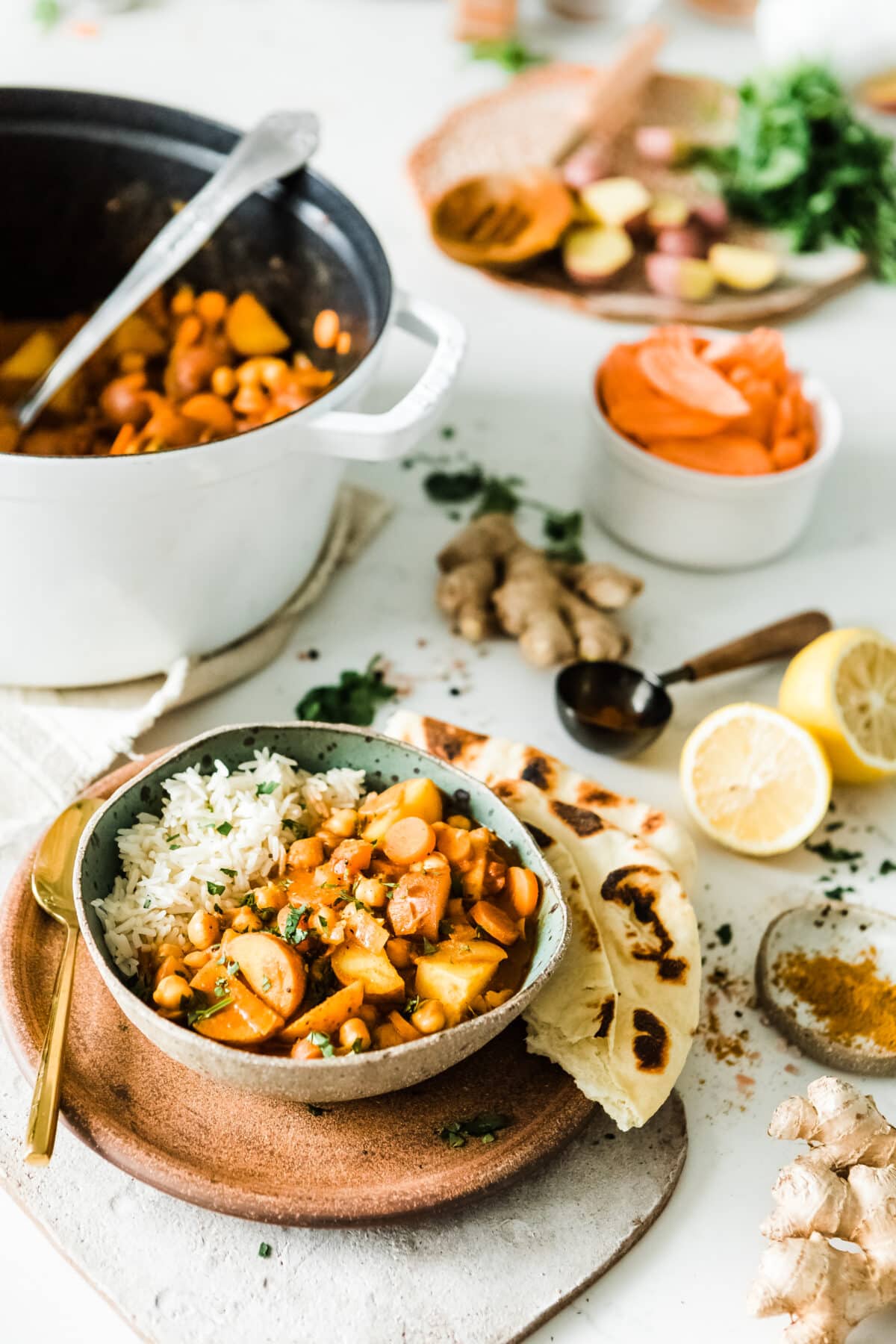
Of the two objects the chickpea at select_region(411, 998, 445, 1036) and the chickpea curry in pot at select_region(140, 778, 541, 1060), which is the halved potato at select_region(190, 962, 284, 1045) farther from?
the chickpea at select_region(411, 998, 445, 1036)

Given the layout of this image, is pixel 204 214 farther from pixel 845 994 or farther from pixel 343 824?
pixel 845 994

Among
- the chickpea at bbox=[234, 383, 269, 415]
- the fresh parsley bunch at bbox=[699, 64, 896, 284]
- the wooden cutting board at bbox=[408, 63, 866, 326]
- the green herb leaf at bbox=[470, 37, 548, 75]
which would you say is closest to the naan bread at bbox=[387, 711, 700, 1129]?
the chickpea at bbox=[234, 383, 269, 415]

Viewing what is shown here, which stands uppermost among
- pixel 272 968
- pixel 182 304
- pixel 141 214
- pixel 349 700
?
pixel 141 214

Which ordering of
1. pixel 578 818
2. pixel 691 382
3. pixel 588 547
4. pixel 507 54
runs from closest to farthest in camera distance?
1. pixel 578 818
2. pixel 691 382
3. pixel 588 547
4. pixel 507 54

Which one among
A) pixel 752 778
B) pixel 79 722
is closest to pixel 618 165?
pixel 752 778

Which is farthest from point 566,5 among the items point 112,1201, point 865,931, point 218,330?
point 112,1201

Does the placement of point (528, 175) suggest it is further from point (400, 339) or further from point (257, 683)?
point (257, 683)

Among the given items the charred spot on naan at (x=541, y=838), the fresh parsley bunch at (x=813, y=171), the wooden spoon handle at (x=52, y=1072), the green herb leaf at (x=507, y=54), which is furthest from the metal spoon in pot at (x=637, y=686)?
the green herb leaf at (x=507, y=54)
